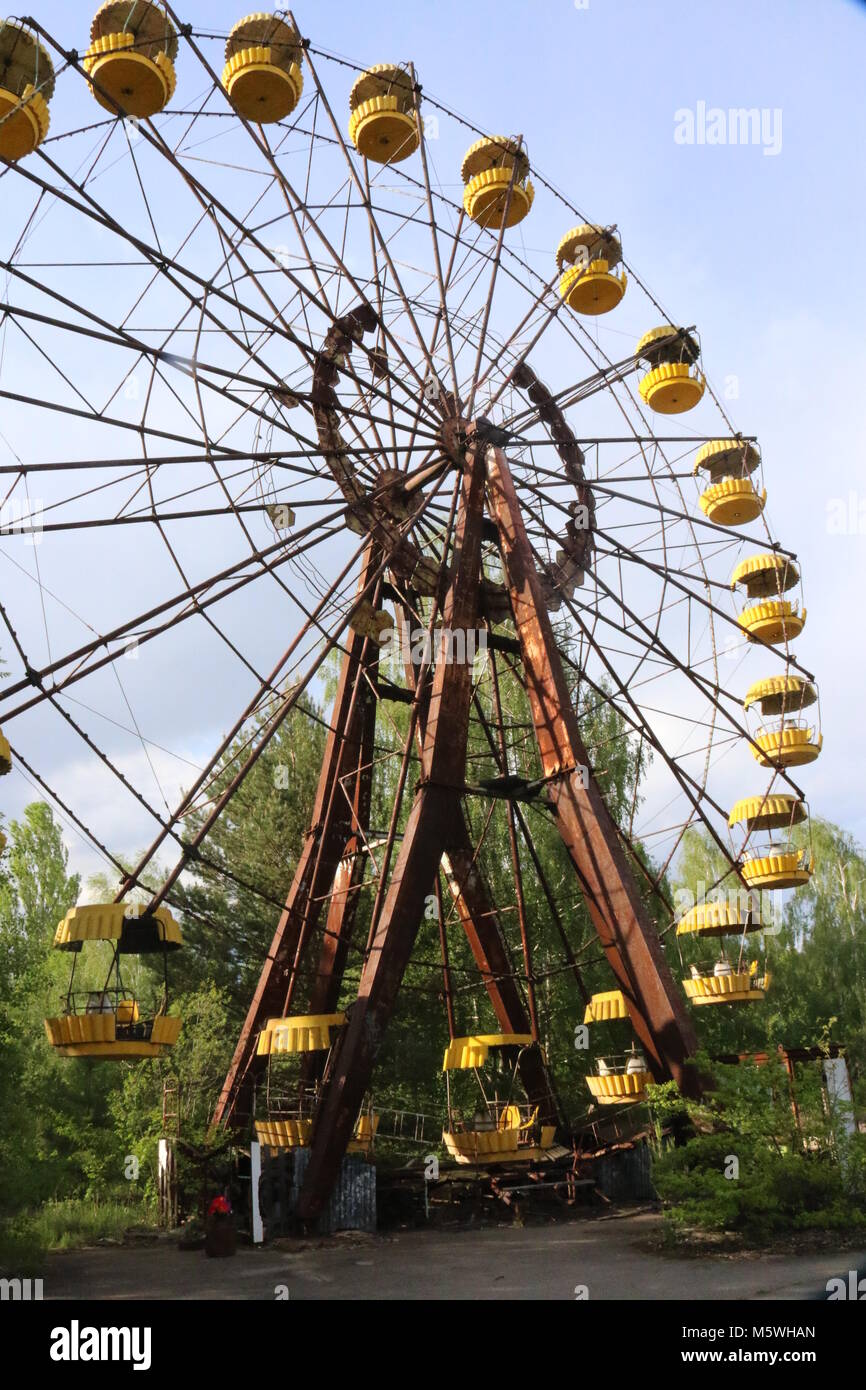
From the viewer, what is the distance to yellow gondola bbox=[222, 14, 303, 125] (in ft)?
45.6

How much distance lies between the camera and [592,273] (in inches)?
717

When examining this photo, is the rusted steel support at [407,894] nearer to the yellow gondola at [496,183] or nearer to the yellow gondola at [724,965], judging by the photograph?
the yellow gondola at [724,965]

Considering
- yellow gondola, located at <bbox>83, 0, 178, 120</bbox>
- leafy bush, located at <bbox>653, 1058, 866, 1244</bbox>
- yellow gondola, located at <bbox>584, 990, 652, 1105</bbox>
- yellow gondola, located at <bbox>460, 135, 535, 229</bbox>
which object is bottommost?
leafy bush, located at <bbox>653, 1058, 866, 1244</bbox>

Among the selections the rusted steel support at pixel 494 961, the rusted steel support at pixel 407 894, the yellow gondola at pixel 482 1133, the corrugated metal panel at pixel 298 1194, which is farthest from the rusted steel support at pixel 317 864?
the yellow gondola at pixel 482 1133

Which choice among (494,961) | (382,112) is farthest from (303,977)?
(382,112)

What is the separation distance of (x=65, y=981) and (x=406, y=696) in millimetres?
20189

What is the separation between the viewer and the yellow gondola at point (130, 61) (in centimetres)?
1223

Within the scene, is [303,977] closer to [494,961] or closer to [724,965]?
[494,961]

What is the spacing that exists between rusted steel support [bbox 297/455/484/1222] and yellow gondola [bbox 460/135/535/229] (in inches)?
215

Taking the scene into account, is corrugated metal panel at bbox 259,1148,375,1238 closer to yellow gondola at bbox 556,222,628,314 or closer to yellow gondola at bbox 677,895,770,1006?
yellow gondola at bbox 677,895,770,1006

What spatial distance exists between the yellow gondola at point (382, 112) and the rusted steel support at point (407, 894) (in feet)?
19.9

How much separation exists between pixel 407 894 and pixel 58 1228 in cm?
1033

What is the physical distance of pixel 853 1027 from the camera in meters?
30.1

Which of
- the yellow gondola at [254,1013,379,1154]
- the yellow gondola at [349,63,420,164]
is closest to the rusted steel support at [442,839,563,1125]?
the yellow gondola at [254,1013,379,1154]
